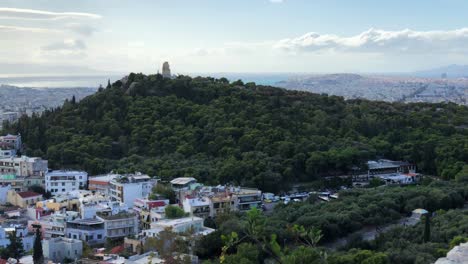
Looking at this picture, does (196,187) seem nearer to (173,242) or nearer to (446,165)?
(173,242)

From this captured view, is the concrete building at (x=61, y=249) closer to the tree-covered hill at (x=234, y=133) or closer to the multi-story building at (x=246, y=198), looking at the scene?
the multi-story building at (x=246, y=198)

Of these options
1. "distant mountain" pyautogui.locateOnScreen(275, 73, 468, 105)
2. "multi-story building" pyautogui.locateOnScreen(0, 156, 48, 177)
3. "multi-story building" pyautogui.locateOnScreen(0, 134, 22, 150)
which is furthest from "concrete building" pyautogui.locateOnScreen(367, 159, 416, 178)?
"distant mountain" pyautogui.locateOnScreen(275, 73, 468, 105)

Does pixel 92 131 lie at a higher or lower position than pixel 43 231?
higher

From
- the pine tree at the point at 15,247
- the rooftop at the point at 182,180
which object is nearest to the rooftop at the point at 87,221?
the pine tree at the point at 15,247

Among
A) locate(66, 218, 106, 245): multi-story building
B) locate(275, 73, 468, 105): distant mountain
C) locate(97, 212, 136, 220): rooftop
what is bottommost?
locate(66, 218, 106, 245): multi-story building

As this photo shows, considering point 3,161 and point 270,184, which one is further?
point 3,161

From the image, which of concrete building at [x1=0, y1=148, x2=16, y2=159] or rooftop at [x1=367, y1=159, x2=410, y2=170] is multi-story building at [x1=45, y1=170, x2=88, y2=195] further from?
rooftop at [x1=367, y1=159, x2=410, y2=170]

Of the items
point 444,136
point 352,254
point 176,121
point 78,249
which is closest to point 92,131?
point 176,121
